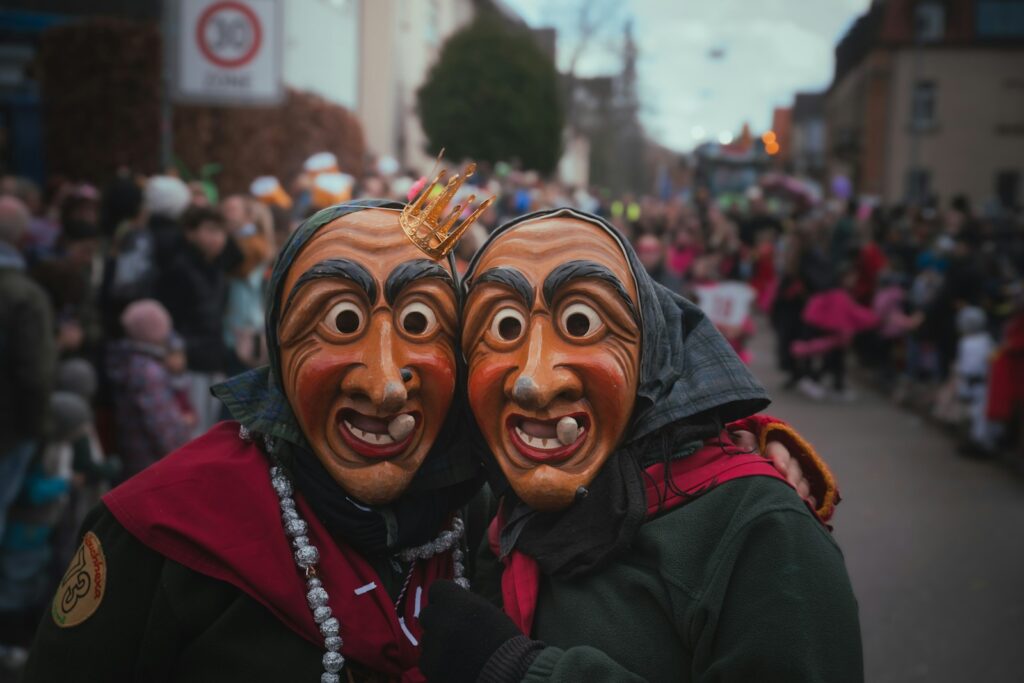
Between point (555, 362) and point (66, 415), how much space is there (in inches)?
146

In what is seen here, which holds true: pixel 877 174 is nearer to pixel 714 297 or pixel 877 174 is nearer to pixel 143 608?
pixel 714 297

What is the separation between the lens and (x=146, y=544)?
2.14 metres

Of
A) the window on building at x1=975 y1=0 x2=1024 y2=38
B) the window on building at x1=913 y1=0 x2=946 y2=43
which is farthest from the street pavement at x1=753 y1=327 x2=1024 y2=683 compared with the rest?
the window on building at x1=975 y1=0 x2=1024 y2=38

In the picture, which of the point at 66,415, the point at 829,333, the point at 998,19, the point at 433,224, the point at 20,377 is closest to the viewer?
the point at 433,224

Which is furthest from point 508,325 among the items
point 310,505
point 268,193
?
point 268,193

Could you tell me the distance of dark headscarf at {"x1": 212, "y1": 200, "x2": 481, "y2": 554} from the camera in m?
2.24

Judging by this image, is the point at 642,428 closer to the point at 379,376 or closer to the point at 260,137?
the point at 379,376

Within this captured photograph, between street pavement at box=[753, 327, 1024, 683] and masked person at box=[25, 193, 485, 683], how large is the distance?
3485 mm

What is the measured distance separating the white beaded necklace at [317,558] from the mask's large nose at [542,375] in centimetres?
42

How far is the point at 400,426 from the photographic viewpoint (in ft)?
7.15

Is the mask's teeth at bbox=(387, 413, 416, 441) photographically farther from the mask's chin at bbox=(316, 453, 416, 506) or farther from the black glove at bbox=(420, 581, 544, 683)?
the black glove at bbox=(420, 581, 544, 683)

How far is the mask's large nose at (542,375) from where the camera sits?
2.07m

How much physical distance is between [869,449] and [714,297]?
8.37 feet

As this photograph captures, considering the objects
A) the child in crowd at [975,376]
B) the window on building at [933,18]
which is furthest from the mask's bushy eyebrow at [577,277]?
the window on building at [933,18]
